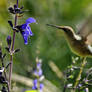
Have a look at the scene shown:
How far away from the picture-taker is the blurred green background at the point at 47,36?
258cm

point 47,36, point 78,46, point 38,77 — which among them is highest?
point 78,46

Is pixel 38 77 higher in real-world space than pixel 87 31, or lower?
lower

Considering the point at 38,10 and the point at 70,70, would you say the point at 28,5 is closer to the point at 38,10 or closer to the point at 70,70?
the point at 38,10

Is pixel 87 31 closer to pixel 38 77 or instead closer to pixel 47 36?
pixel 38 77

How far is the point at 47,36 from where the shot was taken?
9.26 ft

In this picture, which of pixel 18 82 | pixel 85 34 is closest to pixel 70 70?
pixel 85 34

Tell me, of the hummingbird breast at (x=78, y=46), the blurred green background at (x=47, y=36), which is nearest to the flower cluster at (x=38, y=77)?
the hummingbird breast at (x=78, y=46)

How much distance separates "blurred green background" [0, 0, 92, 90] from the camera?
2584mm

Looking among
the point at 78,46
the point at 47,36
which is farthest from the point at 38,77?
the point at 47,36

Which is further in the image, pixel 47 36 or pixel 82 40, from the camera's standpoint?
pixel 47 36

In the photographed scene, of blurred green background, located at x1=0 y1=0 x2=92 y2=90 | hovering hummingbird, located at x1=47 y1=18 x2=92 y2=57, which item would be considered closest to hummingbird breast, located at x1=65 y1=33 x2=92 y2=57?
hovering hummingbird, located at x1=47 y1=18 x2=92 y2=57

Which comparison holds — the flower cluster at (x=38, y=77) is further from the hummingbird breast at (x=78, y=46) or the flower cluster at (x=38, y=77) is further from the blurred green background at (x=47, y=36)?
the blurred green background at (x=47, y=36)

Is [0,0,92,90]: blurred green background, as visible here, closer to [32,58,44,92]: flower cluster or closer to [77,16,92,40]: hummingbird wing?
[32,58,44,92]: flower cluster

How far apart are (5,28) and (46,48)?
2.13ft
